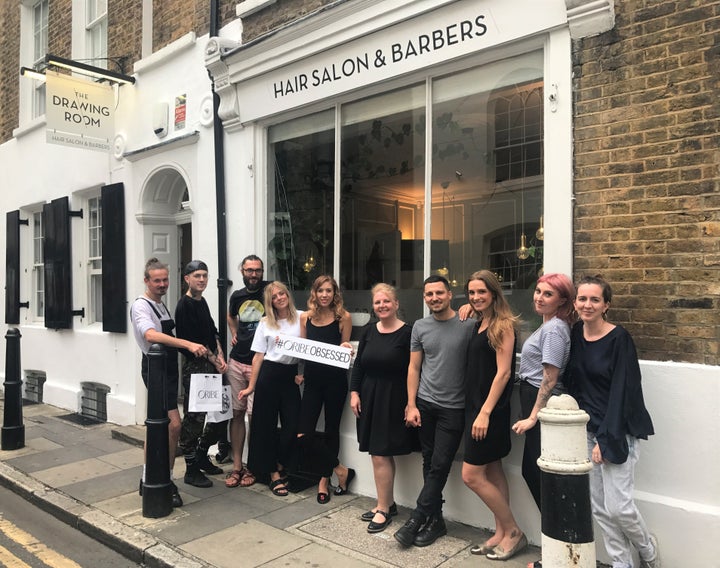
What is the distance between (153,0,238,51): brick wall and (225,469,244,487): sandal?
4707 mm

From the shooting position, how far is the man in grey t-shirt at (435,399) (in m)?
4.01

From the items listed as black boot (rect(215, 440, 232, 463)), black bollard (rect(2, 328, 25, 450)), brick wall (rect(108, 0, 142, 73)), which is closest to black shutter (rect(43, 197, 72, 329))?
black bollard (rect(2, 328, 25, 450))

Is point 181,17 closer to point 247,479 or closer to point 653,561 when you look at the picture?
point 247,479

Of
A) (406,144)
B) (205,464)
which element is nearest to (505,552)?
(205,464)

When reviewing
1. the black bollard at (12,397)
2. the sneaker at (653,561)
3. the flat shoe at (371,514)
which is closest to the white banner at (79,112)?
the black bollard at (12,397)

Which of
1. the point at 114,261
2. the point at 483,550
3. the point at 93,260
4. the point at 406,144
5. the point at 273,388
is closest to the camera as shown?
the point at 483,550

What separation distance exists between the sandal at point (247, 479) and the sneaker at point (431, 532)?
1897 millimetres

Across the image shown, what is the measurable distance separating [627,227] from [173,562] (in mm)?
3601

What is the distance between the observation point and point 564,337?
3529 mm

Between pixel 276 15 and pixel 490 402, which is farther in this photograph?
pixel 276 15

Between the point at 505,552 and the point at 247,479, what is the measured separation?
2.48 m

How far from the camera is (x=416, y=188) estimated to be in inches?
206

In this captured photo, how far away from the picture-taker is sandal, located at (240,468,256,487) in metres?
5.35

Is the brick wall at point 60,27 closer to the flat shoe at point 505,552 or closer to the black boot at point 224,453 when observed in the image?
the black boot at point 224,453
